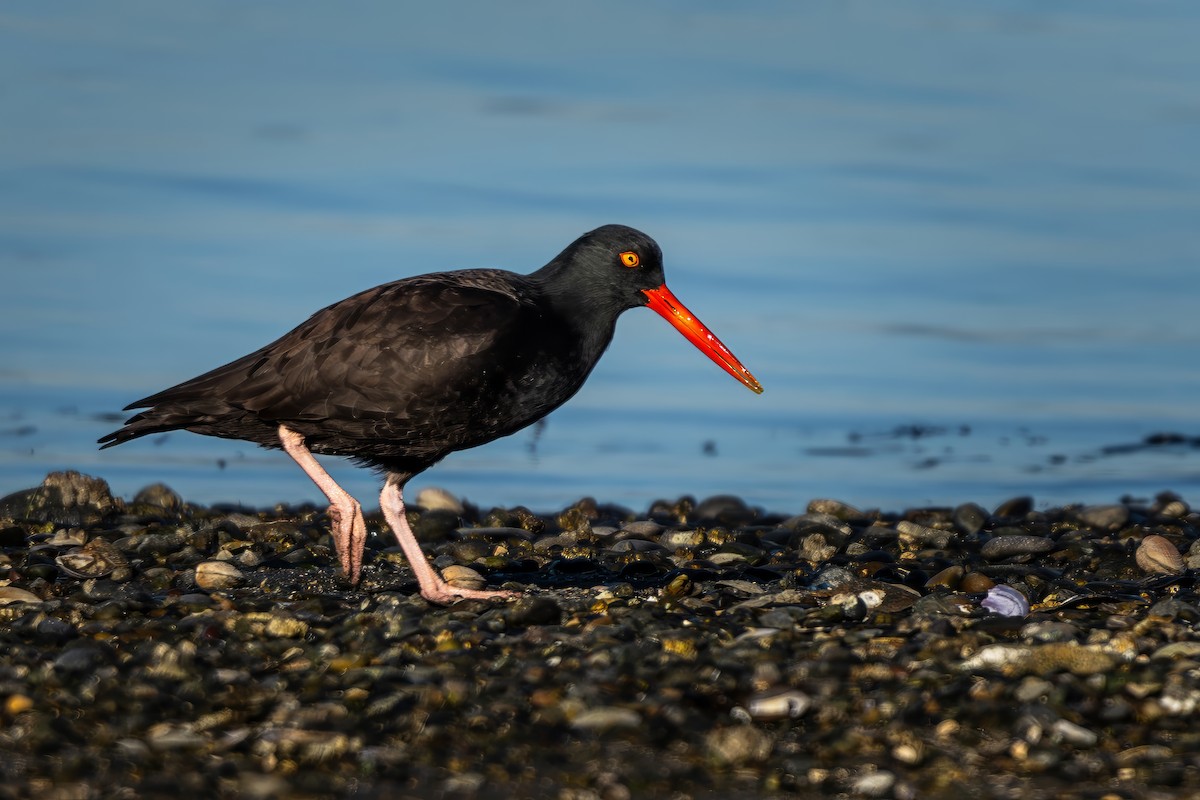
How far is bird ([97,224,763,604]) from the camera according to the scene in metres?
7.25

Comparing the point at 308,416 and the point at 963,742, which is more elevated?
the point at 308,416

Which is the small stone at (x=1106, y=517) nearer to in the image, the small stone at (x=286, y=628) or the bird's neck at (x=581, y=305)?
the bird's neck at (x=581, y=305)

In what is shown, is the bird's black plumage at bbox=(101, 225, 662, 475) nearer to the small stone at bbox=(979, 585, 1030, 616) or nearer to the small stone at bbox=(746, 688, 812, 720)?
the small stone at bbox=(979, 585, 1030, 616)

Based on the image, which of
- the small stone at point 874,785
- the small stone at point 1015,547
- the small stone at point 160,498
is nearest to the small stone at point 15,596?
the small stone at point 160,498

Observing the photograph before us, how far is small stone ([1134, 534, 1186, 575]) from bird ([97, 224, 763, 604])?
326 centimetres

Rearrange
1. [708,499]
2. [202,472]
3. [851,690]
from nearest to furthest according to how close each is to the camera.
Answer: [851,690] → [708,499] → [202,472]

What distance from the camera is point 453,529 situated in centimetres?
918

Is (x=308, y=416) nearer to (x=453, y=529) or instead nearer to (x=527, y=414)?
(x=527, y=414)

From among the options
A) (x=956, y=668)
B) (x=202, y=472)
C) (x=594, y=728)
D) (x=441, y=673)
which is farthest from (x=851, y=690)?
(x=202, y=472)

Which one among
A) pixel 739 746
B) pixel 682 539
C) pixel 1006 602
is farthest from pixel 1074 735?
pixel 682 539

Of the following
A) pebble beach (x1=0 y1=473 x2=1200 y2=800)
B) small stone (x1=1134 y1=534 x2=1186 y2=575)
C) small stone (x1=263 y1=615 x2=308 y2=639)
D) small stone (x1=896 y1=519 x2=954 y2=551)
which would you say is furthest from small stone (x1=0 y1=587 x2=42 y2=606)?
small stone (x1=1134 y1=534 x2=1186 y2=575)

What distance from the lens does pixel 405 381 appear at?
7223 millimetres

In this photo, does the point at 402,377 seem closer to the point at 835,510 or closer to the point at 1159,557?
the point at 835,510

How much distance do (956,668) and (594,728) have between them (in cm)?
148
